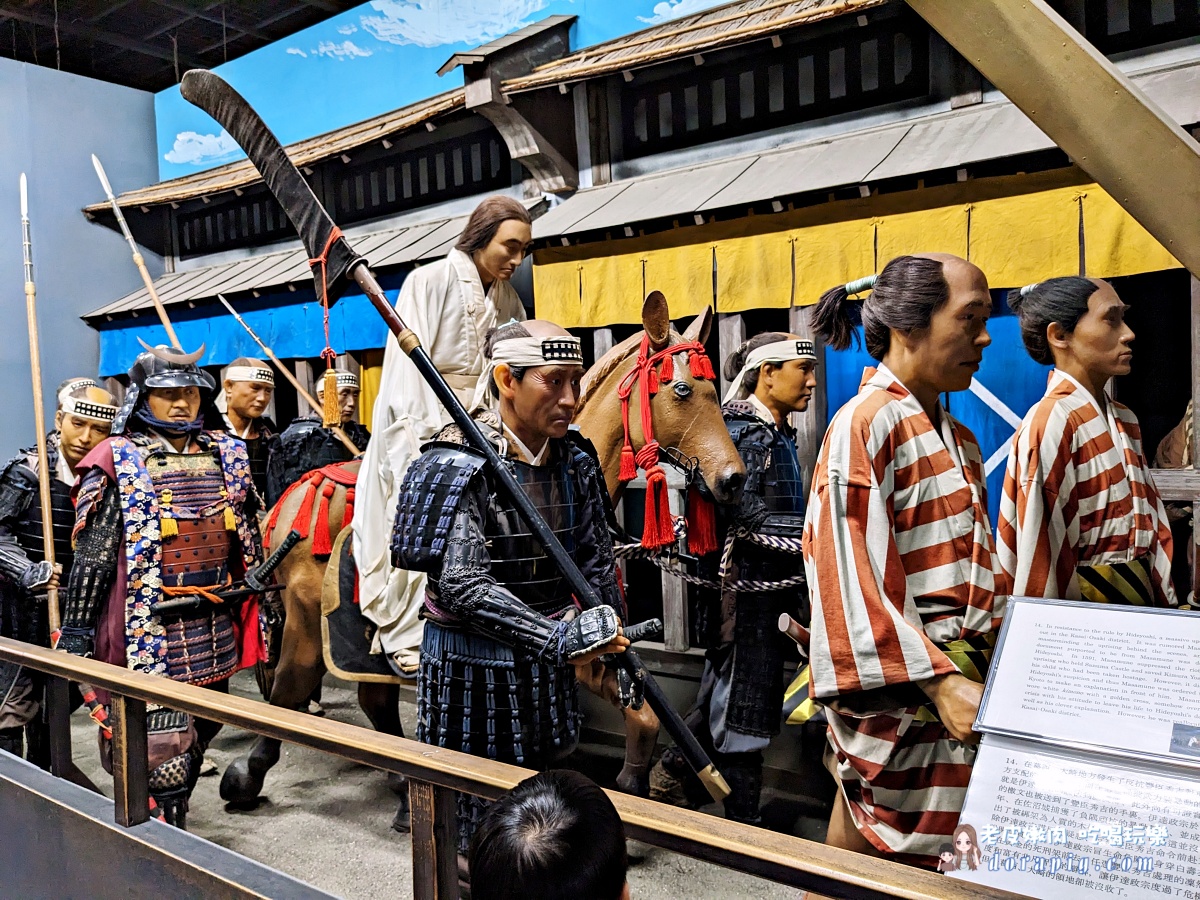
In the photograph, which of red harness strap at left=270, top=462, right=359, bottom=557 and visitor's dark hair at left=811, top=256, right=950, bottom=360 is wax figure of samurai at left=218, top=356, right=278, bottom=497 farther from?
visitor's dark hair at left=811, top=256, right=950, bottom=360

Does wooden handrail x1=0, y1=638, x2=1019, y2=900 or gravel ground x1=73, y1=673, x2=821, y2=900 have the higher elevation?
wooden handrail x1=0, y1=638, x2=1019, y2=900

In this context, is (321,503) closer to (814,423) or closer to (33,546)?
(33,546)

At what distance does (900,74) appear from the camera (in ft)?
13.8

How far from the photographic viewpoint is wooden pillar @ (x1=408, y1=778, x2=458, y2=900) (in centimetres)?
169

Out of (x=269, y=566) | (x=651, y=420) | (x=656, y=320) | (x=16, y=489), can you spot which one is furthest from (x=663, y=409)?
(x=16, y=489)

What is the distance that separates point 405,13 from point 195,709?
229 inches

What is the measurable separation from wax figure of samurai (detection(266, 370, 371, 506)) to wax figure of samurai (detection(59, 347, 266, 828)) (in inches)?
74.0

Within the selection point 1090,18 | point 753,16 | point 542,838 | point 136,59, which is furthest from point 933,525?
point 136,59

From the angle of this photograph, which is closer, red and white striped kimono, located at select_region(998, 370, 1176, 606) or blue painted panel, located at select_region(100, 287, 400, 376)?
red and white striped kimono, located at select_region(998, 370, 1176, 606)

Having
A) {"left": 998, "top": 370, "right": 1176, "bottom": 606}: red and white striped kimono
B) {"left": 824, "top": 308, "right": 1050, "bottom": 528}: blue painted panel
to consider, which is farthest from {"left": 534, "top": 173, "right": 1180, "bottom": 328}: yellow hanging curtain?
{"left": 998, "top": 370, "right": 1176, "bottom": 606}: red and white striped kimono

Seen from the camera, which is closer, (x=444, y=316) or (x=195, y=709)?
(x=195, y=709)

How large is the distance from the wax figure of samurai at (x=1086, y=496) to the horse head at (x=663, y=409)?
1209 millimetres

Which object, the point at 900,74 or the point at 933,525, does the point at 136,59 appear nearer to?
the point at 900,74

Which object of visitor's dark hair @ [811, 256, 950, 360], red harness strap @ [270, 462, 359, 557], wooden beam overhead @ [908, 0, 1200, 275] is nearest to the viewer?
wooden beam overhead @ [908, 0, 1200, 275]
